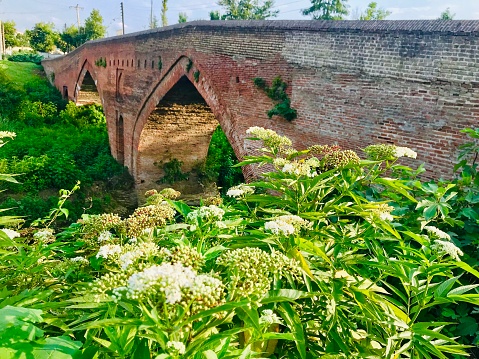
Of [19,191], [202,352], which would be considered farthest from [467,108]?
[19,191]

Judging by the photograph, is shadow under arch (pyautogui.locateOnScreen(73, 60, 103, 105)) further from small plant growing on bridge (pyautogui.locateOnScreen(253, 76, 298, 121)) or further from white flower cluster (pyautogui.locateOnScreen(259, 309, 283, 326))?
white flower cluster (pyautogui.locateOnScreen(259, 309, 283, 326))

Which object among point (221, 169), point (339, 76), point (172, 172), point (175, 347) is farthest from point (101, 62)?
point (175, 347)

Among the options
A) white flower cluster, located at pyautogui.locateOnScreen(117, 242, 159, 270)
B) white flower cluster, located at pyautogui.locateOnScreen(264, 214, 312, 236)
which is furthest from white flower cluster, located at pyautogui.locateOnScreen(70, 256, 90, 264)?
white flower cluster, located at pyautogui.locateOnScreen(264, 214, 312, 236)

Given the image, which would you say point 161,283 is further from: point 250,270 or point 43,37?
point 43,37

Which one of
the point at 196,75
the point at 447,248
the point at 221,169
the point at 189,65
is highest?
the point at 189,65

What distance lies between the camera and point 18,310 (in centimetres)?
108

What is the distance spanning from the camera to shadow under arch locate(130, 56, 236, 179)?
8.15 meters

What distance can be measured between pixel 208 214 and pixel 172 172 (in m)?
12.7

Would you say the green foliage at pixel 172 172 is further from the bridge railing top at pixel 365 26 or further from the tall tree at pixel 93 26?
the tall tree at pixel 93 26

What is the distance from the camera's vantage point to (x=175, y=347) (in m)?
0.96

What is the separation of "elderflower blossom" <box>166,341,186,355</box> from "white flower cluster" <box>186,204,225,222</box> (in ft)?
2.50

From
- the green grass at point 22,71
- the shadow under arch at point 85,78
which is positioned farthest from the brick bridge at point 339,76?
the green grass at point 22,71

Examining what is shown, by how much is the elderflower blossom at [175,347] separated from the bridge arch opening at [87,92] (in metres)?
20.9

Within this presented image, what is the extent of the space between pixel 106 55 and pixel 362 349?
1621 centimetres
